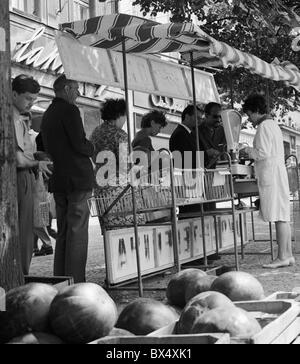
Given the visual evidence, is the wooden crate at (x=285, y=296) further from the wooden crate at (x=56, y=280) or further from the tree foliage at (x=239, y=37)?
the tree foliage at (x=239, y=37)

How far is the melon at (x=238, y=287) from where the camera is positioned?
3.32 m

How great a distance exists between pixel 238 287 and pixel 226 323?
0.76 metres

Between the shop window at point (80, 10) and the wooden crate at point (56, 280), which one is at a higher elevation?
the shop window at point (80, 10)

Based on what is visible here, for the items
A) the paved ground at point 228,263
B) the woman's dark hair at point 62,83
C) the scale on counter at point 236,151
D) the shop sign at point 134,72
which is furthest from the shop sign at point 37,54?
the woman's dark hair at point 62,83

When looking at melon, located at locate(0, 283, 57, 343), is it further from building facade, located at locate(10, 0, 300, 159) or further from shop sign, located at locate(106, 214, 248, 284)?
building facade, located at locate(10, 0, 300, 159)

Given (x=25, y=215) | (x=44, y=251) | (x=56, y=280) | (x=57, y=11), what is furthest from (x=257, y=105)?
(x=57, y=11)

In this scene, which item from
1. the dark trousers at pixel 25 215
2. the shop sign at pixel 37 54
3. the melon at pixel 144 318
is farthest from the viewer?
the shop sign at pixel 37 54

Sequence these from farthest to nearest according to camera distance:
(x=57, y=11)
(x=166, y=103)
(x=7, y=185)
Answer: (x=166, y=103) → (x=57, y=11) → (x=7, y=185)

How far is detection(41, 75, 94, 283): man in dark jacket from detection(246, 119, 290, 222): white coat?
2.69 m

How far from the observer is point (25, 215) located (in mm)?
5570

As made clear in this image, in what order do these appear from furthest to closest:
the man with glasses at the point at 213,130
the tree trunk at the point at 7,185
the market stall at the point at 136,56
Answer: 1. the man with glasses at the point at 213,130
2. the market stall at the point at 136,56
3. the tree trunk at the point at 7,185

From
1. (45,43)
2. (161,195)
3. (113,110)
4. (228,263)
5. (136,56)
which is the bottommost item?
(228,263)

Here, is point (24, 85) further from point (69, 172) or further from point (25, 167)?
point (69, 172)

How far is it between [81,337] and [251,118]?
234 inches
